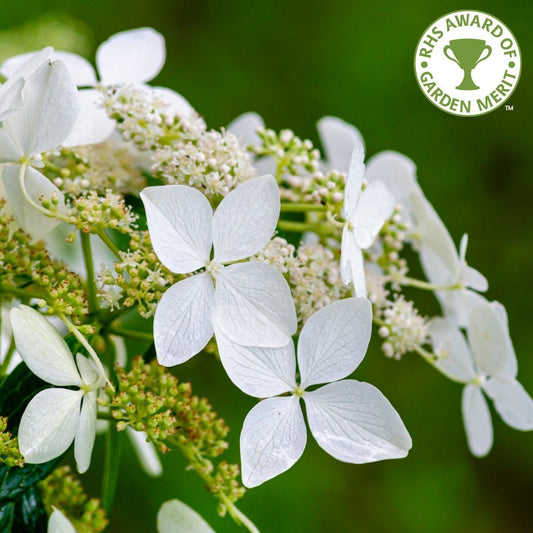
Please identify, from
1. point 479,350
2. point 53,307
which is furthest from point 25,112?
point 479,350

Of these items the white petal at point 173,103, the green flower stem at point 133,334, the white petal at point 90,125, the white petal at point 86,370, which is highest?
the white petal at point 173,103

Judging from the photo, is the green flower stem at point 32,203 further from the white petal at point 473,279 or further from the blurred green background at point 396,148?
the blurred green background at point 396,148

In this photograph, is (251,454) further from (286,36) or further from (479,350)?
(286,36)

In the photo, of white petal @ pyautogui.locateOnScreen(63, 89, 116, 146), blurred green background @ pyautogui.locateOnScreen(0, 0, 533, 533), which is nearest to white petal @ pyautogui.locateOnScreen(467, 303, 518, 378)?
white petal @ pyautogui.locateOnScreen(63, 89, 116, 146)

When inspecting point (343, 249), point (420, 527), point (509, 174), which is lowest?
point (420, 527)

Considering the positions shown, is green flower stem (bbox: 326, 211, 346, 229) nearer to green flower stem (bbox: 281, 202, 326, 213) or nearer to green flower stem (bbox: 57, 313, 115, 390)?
green flower stem (bbox: 281, 202, 326, 213)

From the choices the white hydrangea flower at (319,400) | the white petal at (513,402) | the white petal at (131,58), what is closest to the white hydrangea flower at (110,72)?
the white petal at (131,58)

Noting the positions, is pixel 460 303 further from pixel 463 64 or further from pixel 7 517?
pixel 7 517
